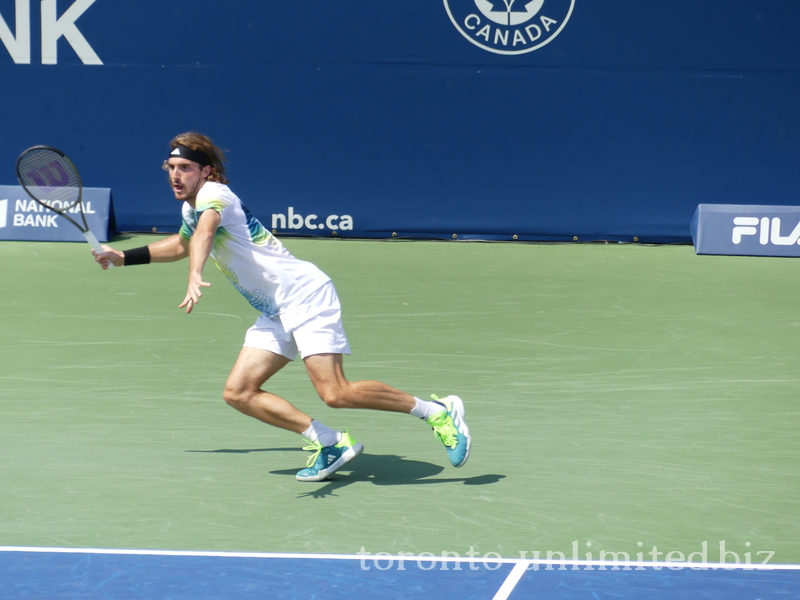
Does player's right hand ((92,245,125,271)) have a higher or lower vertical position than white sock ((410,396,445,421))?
higher

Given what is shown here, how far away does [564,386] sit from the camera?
721 centimetres

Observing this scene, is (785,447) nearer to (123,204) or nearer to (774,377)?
(774,377)

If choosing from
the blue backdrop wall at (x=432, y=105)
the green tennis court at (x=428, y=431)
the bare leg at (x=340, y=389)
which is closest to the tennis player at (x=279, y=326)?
the bare leg at (x=340, y=389)

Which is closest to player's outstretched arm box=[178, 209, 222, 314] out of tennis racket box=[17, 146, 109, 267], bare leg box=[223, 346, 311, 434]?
bare leg box=[223, 346, 311, 434]

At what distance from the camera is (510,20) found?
13289 millimetres

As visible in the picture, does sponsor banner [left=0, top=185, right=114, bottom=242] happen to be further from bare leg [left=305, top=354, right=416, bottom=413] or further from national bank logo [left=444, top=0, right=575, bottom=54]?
bare leg [left=305, top=354, right=416, bottom=413]

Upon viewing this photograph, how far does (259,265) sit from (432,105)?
853cm

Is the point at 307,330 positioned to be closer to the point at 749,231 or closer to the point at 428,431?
the point at 428,431

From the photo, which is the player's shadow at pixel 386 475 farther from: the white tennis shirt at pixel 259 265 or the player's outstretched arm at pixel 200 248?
the player's outstretched arm at pixel 200 248

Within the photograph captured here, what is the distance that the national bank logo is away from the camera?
1327 centimetres

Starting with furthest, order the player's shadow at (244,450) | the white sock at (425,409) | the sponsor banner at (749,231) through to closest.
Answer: the sponsor banner at (749,231)
the player's shadow at (244,450)
the white sock at (425,409)

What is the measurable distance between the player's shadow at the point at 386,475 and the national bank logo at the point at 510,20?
8.58 m

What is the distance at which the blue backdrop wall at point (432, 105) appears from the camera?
13320 millimetres

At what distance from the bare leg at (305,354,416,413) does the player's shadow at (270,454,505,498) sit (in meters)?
0.39
